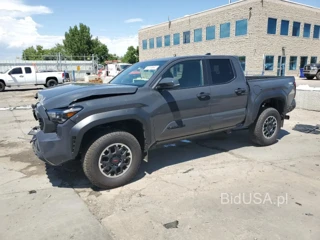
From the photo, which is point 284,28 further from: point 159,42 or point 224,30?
point 159,42

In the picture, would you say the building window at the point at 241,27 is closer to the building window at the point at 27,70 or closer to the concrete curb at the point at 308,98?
the concrete curb at the point at 308,98

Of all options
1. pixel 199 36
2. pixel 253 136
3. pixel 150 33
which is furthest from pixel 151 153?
pixel 150 33

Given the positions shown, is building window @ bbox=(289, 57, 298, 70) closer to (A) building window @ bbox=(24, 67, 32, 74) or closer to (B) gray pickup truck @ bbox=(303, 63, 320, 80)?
(B) gray pickup truck @ bbox=(303, 63, 320, 80)

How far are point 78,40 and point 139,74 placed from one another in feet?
225

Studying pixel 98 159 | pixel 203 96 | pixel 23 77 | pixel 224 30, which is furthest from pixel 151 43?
Answer: pixel 98 159

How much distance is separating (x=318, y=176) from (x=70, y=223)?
3586 millimetres

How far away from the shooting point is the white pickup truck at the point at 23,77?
1988cm

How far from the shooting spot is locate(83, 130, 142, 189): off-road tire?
11.5ft

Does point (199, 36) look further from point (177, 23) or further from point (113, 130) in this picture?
point (113, 130)

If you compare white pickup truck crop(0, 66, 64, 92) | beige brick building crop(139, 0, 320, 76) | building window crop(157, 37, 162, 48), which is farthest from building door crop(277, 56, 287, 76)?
white pickup truck crop(0, 66, 64, 92)

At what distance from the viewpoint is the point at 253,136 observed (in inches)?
214

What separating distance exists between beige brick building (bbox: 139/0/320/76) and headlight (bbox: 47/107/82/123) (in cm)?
2294

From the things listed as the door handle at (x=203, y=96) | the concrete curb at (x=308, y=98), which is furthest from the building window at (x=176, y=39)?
the door handle at (x=203, y=96)

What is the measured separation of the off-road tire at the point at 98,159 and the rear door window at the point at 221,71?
1.88 m
